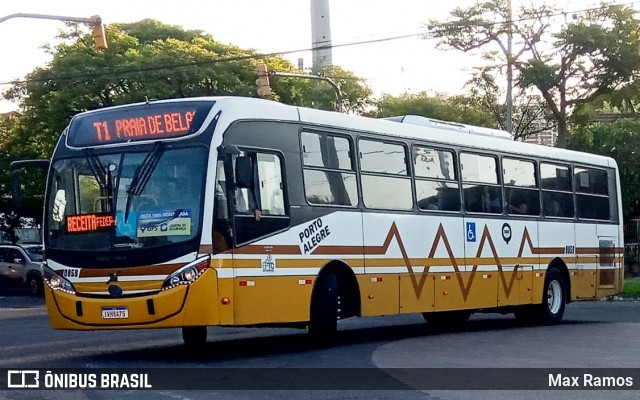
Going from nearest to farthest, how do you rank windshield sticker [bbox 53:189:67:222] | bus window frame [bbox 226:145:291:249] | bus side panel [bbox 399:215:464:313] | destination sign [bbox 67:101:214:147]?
1. bus window frame [bbox 226:145:291:249]
2. destination sign [bbox 67:101:214:147]
3. windshield sticker [bbox 53:189:67:222]
4. bus side panel [bbox 399:215:464:313]

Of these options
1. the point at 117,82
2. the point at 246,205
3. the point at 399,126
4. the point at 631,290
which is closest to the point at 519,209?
the point at 399,126

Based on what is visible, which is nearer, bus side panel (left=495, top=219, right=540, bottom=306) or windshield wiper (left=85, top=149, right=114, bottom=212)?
windshield wiper (left=85, top=149, right=114, bottom=212)

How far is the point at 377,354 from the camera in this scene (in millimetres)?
15062

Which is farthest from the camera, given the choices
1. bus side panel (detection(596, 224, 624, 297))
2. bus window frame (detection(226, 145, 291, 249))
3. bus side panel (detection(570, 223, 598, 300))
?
bus side panel (detection(596, 224, 624, 297))

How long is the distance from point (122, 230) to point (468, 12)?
3668cm

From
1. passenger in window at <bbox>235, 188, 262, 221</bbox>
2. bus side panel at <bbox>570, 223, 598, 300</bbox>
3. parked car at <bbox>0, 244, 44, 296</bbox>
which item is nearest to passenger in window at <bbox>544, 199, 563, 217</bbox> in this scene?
bus side panel at <bbox>570, 223, 598, 300</bbox>

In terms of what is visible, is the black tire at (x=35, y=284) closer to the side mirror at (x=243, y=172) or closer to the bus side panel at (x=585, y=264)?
the bus side panel at (x=585, y=264)

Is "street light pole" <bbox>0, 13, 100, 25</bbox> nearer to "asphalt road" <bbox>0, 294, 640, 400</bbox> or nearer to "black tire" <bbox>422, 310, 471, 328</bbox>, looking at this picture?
"asphalt road" <bbox>0, 294, 640, 400</bbox>

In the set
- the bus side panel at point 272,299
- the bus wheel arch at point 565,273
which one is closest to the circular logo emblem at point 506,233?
the bus wheel arch at point 565,273

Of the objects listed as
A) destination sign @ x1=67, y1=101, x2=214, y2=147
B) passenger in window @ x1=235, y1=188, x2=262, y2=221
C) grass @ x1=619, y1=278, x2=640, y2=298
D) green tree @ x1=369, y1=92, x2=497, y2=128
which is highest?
green tree @ x1=369, y1=92, x2=497, y2=128

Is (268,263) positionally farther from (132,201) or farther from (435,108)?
(435,108)

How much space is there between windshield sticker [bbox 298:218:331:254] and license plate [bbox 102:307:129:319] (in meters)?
2.53

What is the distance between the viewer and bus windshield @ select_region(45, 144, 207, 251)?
1405 centimetres

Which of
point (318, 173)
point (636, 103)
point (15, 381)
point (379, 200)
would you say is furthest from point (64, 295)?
point (636, 103)
